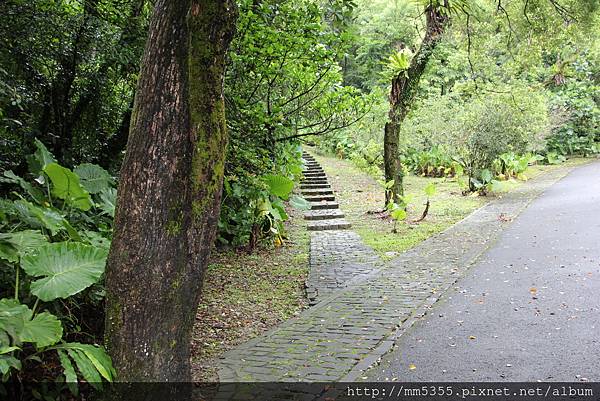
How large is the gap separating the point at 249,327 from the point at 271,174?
12.3 feet

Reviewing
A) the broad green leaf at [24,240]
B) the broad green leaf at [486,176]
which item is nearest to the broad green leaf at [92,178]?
the broad green leaf at [24,240]

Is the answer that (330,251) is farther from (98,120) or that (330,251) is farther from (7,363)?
(7,363)

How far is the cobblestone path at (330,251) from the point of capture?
735 cm

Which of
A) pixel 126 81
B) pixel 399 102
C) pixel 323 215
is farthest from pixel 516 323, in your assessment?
pixel 399 102

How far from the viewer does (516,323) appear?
5.32m

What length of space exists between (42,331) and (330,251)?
6633mm

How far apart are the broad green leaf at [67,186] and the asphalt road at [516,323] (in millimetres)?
2911

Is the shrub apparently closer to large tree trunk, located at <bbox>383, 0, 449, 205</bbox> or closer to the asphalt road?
the asphalt road

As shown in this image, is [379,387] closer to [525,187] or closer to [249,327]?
[249,327]

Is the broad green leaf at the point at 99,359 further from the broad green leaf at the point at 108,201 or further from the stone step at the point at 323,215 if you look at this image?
the stone step at the point at 323,215

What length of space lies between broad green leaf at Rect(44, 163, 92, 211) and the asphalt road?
2911 mm

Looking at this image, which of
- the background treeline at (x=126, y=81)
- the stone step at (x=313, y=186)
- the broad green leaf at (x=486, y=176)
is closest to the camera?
the background treeline at (x=126, y=81)

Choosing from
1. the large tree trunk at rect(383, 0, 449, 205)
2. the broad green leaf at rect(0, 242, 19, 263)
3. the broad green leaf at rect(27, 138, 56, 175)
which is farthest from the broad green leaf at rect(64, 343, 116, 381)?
the large tree trunk at rect(383, 0, 449, 205)

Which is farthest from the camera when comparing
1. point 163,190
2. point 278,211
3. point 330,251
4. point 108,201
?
point 278,211
